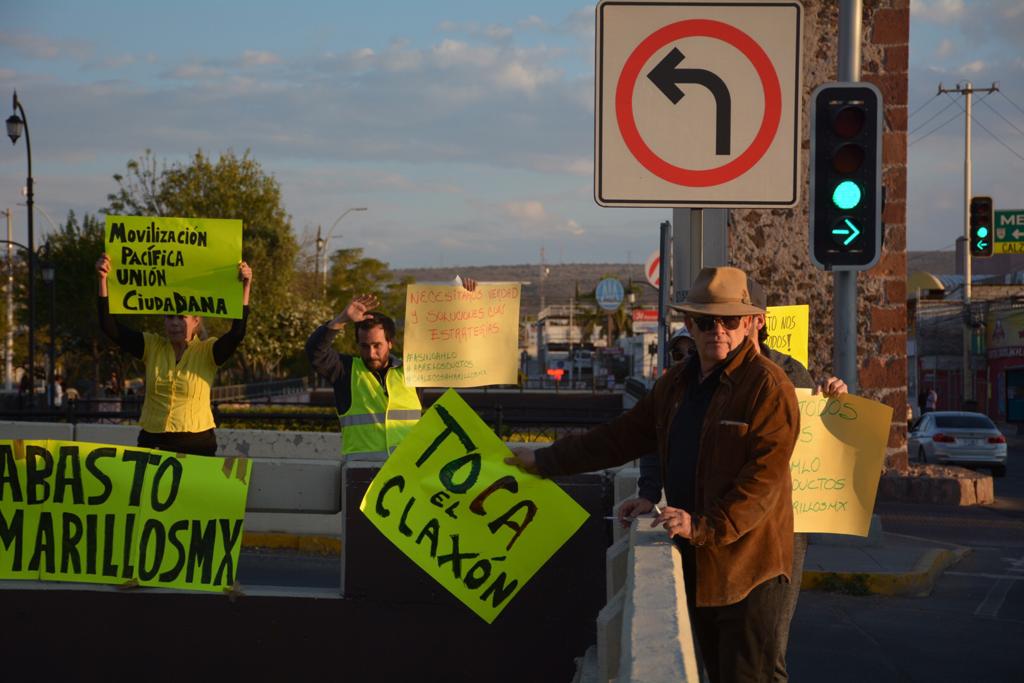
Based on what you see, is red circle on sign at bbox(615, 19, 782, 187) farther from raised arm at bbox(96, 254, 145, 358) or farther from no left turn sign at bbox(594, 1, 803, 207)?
raised arm at bbox(96, 254, 145, 358)

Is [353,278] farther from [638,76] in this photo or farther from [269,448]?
[638,76]

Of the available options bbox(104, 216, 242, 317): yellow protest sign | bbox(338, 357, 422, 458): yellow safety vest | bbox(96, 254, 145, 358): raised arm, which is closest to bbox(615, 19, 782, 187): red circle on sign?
bbox(338, 357, 422, 458): yellow safety vest

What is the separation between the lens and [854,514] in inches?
235

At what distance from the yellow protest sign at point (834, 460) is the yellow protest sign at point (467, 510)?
946 mm

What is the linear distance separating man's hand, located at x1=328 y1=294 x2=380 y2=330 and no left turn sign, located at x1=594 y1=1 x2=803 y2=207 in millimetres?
2539

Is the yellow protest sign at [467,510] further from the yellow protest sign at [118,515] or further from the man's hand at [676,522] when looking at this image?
the man's hand at [676,522]

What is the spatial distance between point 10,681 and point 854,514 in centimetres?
387

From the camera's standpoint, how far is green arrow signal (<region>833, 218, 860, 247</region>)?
7547 millimetres

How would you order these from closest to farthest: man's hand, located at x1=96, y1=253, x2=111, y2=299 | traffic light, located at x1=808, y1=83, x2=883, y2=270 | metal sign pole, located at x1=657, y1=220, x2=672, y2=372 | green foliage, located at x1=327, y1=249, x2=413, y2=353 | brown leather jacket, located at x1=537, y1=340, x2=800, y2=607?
brown leather jacket, located at x1=537, y1=340, x2=800, y2=607 < traffic light, located at x1=808, y1=83, x2=883, y2=270 < man's hand, located at x1=96, y1=253, x2=111, y2=299 < metal sign pole, located at x1=657, y1=220, x2=672, y2=372 < green foliage, located at x1=327, y1=249, x2=413, y2=353

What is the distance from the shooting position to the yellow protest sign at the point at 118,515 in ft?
21.0

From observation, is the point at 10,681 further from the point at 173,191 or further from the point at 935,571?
the point at 173,191

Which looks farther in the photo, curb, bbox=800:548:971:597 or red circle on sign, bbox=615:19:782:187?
curb, bbox=800:548:971:597

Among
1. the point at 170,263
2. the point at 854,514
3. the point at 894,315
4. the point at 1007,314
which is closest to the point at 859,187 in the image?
the point at 854,514

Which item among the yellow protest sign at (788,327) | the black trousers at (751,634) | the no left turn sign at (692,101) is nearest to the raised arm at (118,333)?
the no left turn sign at (692,101)
